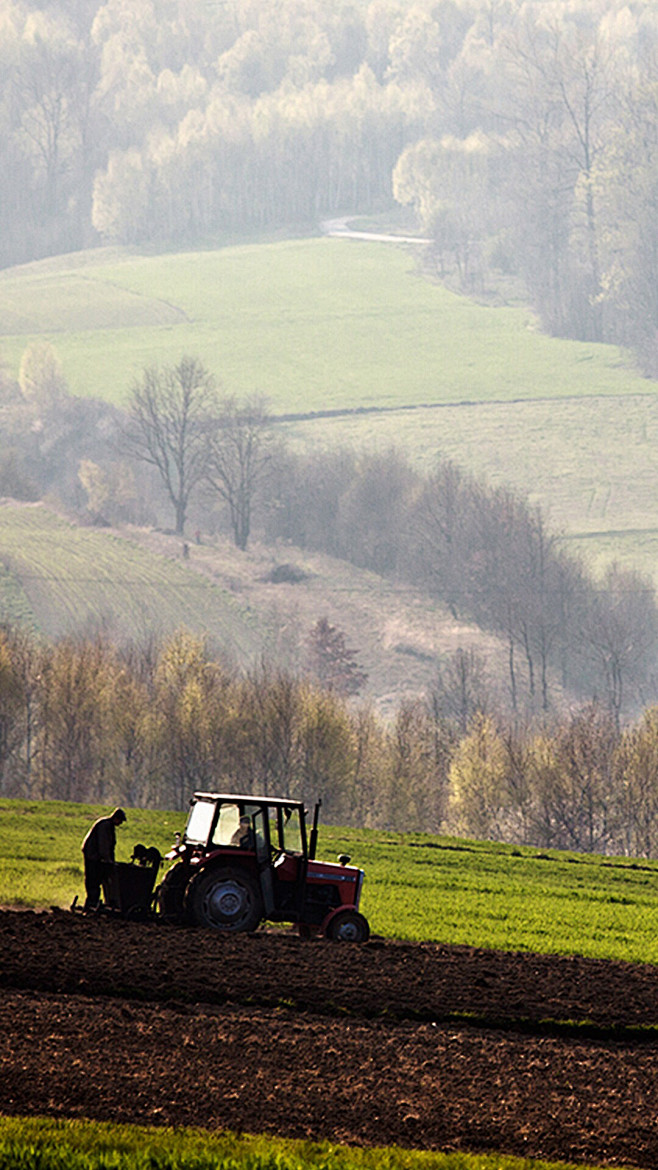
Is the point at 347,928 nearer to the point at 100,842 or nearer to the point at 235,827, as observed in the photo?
the point at 235,827

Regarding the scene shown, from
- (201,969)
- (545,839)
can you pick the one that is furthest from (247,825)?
(545,839)

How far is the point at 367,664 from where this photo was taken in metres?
178

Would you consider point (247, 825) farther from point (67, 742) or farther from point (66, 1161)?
point (67, 742)

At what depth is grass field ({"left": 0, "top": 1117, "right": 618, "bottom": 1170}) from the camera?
1530cm

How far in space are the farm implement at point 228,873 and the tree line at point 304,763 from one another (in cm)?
7314

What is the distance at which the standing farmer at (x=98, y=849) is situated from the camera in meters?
28.2

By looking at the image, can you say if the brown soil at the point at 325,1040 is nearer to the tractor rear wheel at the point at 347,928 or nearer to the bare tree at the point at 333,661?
the tractor rear wheel at the point at 347,928

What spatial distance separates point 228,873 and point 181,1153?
40.3 feet

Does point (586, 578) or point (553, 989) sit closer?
point (553, 989)

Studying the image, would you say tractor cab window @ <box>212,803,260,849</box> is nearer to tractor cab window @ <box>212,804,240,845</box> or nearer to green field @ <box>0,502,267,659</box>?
tractor cab window @ <box>212,804,240,845</box>

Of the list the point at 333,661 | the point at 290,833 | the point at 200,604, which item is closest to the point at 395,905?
the point at 290,833

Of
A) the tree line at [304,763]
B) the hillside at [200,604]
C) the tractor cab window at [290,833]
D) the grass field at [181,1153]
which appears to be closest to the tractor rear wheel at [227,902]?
the tractor cab window at [290,833]

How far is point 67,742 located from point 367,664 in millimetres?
73435

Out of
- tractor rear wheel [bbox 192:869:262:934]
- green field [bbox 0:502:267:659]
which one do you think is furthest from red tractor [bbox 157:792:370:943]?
green field [bbox 0:502:267:659]
